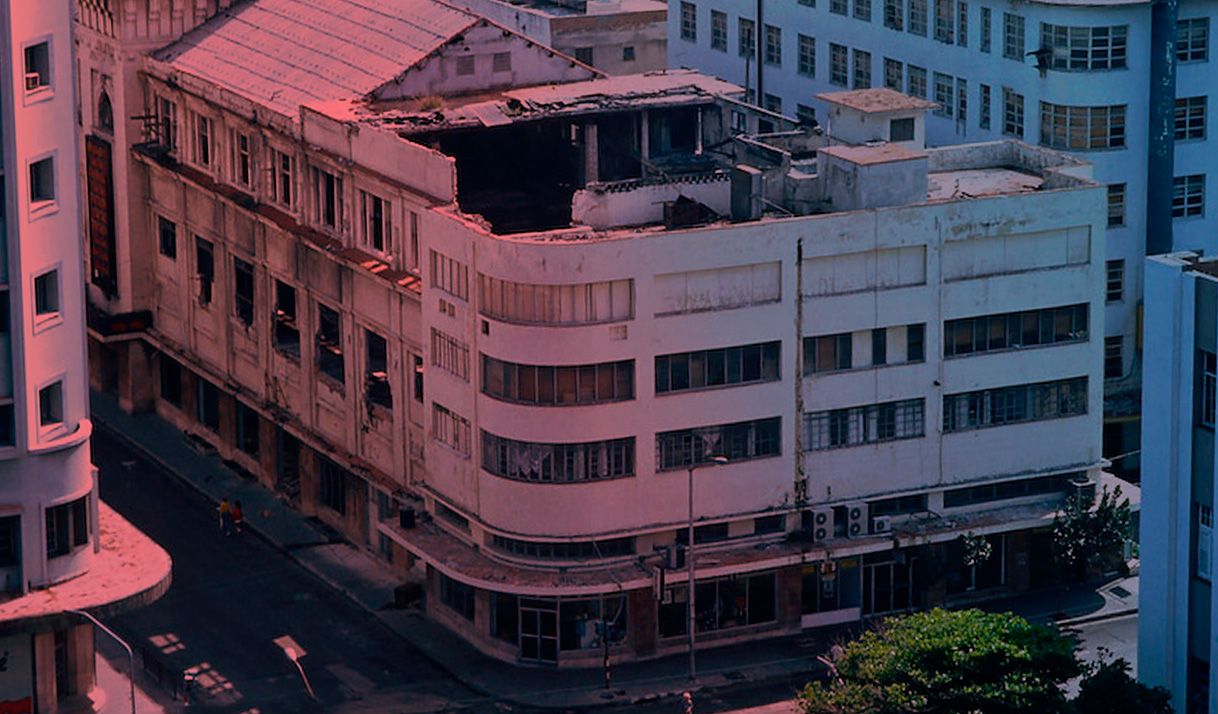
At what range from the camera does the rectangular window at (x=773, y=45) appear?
157m

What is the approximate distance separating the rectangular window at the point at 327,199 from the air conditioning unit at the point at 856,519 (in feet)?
82.5

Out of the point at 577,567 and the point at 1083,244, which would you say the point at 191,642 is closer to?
the point at 577,567

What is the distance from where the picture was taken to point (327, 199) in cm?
13088

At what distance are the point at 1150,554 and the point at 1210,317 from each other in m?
8.60

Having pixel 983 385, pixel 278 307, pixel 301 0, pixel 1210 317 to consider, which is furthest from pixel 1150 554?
pixel 301 0

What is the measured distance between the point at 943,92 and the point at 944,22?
3255 mm

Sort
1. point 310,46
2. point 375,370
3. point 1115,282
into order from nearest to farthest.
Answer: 1. point 375,370
2. point 1115,282
3. point 310,46

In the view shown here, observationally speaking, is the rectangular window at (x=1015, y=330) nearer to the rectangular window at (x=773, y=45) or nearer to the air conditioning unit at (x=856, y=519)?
the air conditioning unit at (x=856, y=519)

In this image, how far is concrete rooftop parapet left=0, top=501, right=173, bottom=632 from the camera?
10375 centimetres

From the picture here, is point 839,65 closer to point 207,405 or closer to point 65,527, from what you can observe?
point 207,405

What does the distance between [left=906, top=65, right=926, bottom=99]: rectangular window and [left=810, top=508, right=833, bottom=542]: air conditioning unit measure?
1270 inches

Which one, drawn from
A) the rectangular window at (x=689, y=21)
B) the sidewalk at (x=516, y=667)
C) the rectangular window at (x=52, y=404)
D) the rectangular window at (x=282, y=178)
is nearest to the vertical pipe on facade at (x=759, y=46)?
the rectangular window at (x=689, y=21)

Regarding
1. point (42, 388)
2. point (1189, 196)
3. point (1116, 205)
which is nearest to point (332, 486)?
point (42, 388)

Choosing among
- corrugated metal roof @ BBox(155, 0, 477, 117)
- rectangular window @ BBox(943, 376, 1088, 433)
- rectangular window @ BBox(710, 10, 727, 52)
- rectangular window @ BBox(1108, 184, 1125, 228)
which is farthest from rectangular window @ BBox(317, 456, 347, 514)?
rectangular window @ BBox(710, 10, 727, 52)
